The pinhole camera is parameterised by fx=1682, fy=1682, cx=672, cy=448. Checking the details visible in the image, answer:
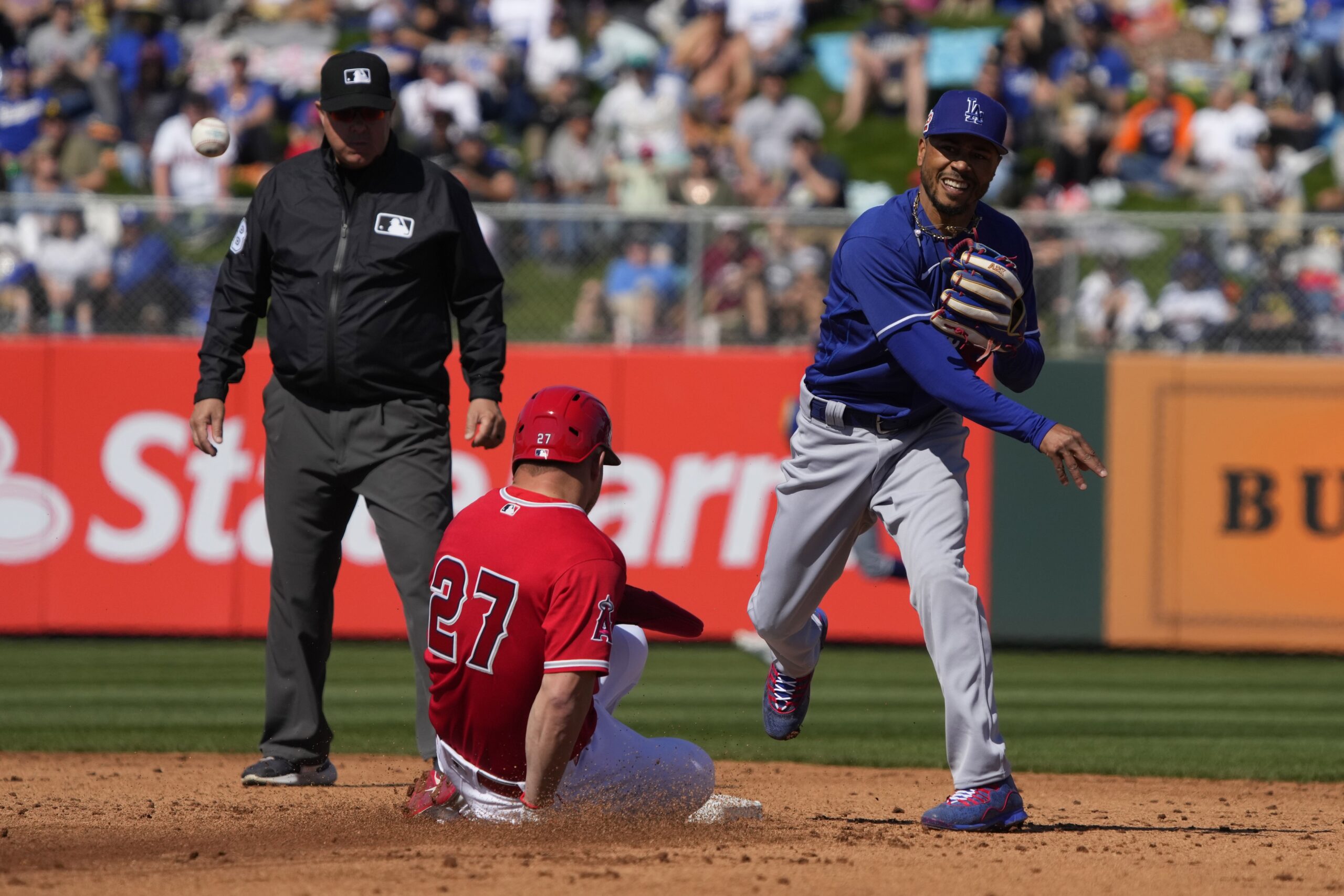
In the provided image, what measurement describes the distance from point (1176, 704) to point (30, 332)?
801cm

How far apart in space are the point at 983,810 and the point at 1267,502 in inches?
278

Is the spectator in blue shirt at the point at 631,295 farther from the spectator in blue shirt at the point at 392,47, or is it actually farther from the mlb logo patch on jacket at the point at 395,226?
the mlb logo patch on jacket at the point at 395,226

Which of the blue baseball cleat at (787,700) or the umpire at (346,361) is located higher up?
the umpire at (346,361)

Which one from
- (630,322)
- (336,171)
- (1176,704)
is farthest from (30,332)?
(1176,704)

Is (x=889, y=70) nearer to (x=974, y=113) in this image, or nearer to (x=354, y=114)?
(x=354, y=114)

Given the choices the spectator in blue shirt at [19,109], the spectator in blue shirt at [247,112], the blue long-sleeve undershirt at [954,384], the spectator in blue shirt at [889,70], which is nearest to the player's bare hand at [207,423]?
the blue long-sleeve undershirt at [954,384]

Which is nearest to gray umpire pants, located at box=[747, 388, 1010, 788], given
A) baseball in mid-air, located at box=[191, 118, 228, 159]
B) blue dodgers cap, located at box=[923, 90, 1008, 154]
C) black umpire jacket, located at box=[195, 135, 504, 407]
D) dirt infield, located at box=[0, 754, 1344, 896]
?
dirt infield, located at box=[0, 754, 1344, 896]

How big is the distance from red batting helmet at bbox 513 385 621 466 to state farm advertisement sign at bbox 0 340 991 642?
6736 mm

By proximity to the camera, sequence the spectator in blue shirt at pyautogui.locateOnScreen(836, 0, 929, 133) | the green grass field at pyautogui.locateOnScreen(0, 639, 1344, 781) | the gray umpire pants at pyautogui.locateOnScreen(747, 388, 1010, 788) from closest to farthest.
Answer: the gray umpire pants at pyautogui.locateOnScreen(747, 388, 1010, 788), the green grass field at pyautogui.locateOnScreen(0, 639, 1344, 781), the spectator in blue shirt at pyautogui.locateOnScreen(836, 0, 929, 133)

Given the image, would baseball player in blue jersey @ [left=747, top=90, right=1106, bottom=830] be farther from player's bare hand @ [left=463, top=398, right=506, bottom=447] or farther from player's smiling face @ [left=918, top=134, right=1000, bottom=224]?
player's bare hand @ [left=463, top=398, right=506, bottom=447]

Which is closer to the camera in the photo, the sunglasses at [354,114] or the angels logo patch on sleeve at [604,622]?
the angels logo patch on sleeve at [604,622]

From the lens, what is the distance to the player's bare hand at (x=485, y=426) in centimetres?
579

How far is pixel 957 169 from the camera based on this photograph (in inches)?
204

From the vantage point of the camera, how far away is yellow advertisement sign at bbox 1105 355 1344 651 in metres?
11.3
